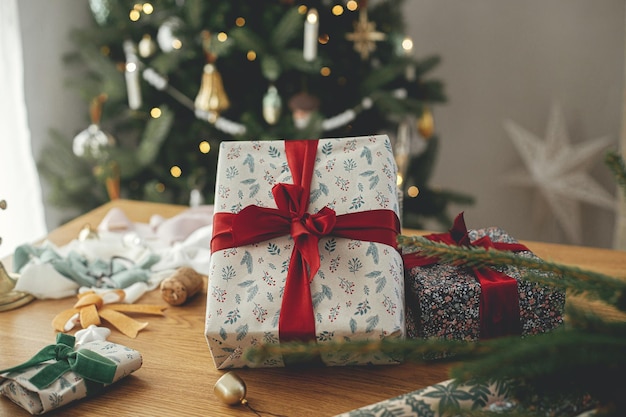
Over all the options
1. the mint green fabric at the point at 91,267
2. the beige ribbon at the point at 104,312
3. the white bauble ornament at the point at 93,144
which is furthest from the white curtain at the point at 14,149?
the beige ribbon at the point at 104,312

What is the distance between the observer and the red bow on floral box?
86cm

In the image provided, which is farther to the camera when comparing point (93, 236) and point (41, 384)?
point (93, 236)

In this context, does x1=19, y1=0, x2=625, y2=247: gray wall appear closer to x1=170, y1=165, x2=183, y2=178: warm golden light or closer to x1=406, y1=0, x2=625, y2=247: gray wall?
x1=406, y1=0, x2=625, y2=247: gray wall

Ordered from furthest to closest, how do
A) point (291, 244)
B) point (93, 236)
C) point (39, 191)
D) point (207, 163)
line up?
point (39, 191), point (207, 163), point (93, 236), point (291, 244)

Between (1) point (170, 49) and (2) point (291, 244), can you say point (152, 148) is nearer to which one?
(1) point (170, 49)

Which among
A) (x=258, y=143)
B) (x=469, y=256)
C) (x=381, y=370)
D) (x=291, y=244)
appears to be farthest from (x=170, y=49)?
(x=469, y=256)

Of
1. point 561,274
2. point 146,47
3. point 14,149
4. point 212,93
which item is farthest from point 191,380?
point 14,149

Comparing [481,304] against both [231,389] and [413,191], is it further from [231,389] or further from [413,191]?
[413,191]

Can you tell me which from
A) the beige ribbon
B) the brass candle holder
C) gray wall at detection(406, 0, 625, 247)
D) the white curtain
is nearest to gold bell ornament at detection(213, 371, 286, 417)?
the beige ribbon

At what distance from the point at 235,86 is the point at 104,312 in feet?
4.17

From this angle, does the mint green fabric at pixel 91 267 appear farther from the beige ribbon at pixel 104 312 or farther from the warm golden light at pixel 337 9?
the warm golden light at pixel 337 9

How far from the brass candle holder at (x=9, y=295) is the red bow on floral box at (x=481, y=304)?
693 mm

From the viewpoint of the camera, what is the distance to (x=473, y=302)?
0.86 metres

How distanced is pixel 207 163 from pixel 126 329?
50.7 inches
